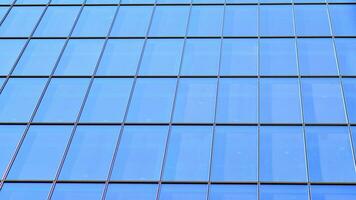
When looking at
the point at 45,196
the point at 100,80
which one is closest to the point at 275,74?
the point at 100,80

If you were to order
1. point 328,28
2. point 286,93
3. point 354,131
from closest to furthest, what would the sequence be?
point 354,131 → point 286,93 → point 328,28

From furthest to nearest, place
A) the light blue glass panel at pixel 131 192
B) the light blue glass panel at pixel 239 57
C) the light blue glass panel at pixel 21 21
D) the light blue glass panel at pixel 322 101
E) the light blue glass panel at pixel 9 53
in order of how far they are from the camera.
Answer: the light blue glass panel at pixel 21 21 → the light blue glass panel at pixel 9 53 → the light blue glass panel at pixel 239 57 → the light blue glass panel at pixel 322 101 → the light blue glass panel at pixel 131 192

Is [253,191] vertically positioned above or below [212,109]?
below

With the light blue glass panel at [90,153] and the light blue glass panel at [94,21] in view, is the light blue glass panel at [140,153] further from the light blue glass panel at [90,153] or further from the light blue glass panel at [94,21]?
the light blue glass panel at [94,21]

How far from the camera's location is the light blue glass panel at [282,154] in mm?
21406

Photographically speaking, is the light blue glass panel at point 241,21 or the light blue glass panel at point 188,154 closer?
the light blue glass panel at point 188,154

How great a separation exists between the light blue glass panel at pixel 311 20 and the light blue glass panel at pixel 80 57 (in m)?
7.97

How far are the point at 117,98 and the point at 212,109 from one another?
350 centimetres

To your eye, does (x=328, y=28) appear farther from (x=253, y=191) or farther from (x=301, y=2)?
(x=253, y=191)

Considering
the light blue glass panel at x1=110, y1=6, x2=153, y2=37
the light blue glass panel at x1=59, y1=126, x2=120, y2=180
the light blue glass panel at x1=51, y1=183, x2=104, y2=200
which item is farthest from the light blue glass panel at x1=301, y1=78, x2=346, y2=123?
the light blue glass panel at x1=51, y1=183, x2=104, y2=200

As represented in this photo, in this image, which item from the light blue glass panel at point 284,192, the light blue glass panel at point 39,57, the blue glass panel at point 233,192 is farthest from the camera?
the light blue glass panel at point 39,57

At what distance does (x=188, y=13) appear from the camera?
28391 mm

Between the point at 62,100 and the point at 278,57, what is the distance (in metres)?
8.25

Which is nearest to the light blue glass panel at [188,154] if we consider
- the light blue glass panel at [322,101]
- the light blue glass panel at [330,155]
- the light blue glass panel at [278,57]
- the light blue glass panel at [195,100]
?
the light blue glass panel at [195,100]
